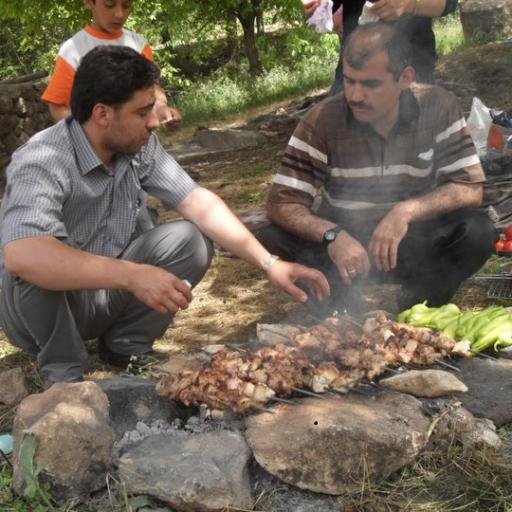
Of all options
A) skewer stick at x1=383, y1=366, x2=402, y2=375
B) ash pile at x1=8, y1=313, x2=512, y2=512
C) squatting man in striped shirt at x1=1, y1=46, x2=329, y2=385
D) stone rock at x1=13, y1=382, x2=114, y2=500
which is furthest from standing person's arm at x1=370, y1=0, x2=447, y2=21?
stone rock at x1=13, y1=382, x2=114, y2=500

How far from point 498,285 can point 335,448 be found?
2815 millimetres

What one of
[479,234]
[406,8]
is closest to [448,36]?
[406,8]

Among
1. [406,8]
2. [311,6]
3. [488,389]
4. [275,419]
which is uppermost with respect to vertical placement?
[311,6]

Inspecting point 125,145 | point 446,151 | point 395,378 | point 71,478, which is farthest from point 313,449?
point 446,151

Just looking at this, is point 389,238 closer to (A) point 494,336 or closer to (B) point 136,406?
(A) point 494,336

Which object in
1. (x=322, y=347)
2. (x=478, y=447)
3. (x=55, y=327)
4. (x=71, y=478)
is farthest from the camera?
(x=55, y=327)

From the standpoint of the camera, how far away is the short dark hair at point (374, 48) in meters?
4.16

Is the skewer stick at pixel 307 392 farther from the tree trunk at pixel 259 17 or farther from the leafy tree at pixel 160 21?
the tree trunk at pixel 259 17

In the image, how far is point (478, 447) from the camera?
3.14 metres

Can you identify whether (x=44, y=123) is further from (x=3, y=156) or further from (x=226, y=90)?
(x=226, y=90)

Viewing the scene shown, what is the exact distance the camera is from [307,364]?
347cm

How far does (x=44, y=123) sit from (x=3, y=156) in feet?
3.87

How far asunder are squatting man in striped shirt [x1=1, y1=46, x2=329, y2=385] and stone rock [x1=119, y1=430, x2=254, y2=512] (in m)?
0.71

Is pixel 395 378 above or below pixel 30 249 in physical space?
below
